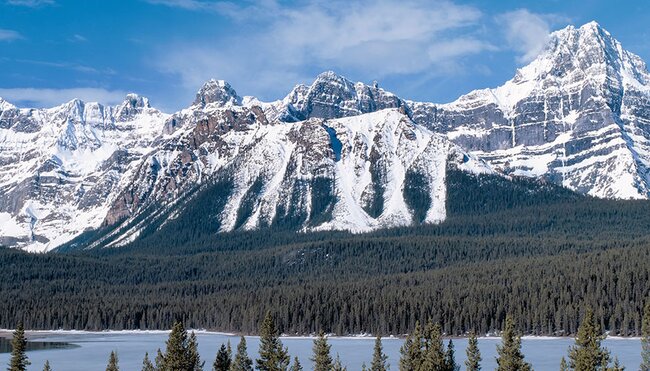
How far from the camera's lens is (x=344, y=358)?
157 m

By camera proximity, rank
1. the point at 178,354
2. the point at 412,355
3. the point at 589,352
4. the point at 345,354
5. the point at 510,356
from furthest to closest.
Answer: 1. the point at 345,354
2. the point at 412,355
3. the point at 510,356
4. the point at 178,354
5. the point at 589,352

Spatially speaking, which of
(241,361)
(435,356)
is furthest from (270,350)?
(435,356)

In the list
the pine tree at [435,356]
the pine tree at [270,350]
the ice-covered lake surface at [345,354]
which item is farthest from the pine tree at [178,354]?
the ice-covered lake surface at [345,354]

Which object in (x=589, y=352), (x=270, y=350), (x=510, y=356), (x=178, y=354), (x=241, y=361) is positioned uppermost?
(x=589, y=352)

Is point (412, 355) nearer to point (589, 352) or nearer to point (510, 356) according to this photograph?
point (510, 356)

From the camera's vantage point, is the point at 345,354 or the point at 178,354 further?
the point at 345,354

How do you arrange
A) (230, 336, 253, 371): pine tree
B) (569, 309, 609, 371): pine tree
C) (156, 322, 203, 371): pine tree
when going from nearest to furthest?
(569, 309, 609, 371): pine tree → (156, 322, 203, 371): pine tree → (230, 336, 253, 371): pine tree

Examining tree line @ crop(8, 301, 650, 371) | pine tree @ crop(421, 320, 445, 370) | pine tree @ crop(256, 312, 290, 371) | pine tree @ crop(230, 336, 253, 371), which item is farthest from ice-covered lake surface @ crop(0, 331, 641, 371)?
pine tree @ crop(256, 312, 290, 371)

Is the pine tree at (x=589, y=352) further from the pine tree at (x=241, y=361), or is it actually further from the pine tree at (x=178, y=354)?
the pine tree at (x=178, y=354)

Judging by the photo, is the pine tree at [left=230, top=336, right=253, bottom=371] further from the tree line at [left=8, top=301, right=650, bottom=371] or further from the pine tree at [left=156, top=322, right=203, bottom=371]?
the pine tree at [left=156, top=322, right=203, bottom=371]

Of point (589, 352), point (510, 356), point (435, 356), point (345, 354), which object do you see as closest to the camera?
point (589, 352)

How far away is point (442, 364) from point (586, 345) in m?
12.8

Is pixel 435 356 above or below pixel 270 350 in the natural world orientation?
below

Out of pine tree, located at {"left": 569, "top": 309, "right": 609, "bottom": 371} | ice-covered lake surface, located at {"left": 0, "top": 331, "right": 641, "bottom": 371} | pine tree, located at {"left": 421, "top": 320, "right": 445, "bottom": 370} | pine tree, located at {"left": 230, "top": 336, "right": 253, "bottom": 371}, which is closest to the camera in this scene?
pine tree, located at {"left": 569, "top": 309, "right": 609, "bottom": 371}
